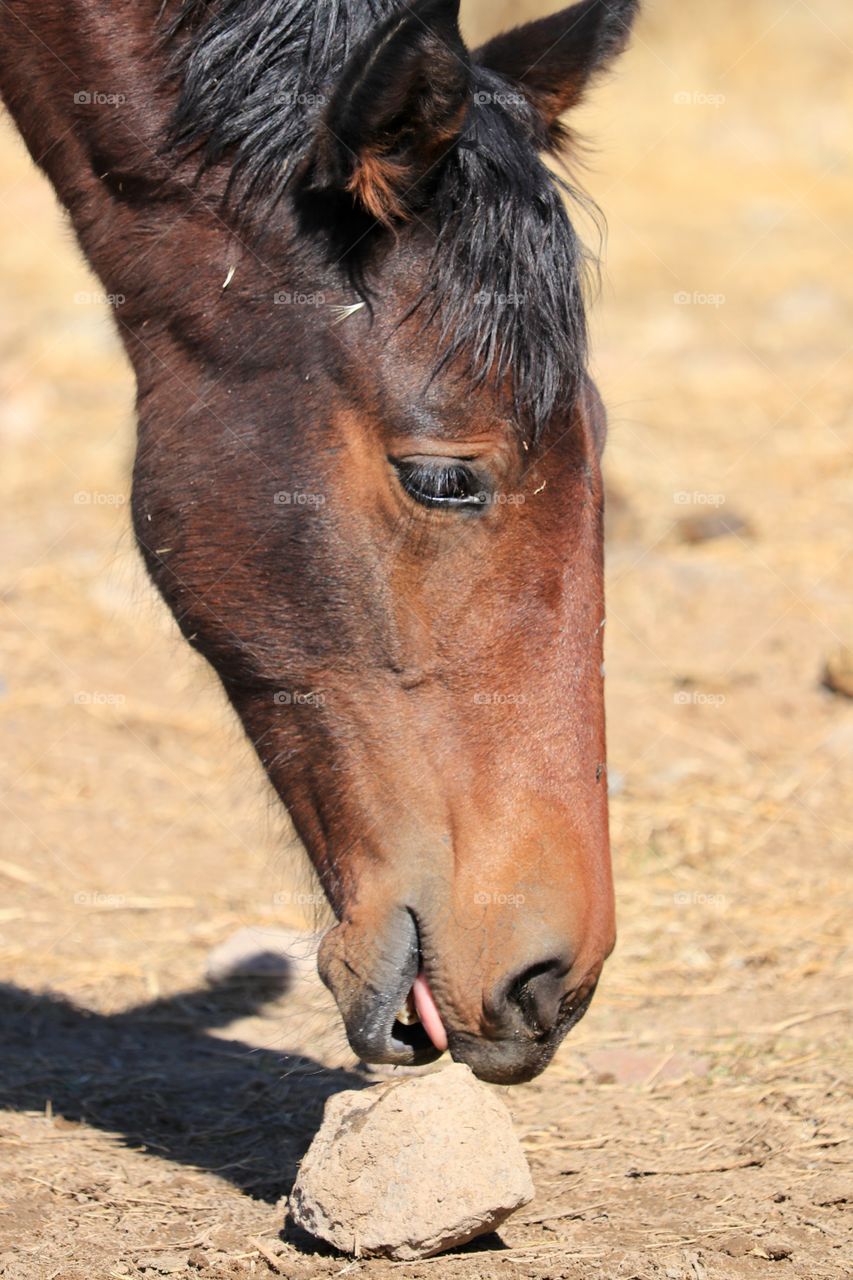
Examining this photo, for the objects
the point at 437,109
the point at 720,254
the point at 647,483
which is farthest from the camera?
the point at 720,254

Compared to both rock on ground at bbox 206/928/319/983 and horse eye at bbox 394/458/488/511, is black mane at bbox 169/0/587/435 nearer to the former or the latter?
horse eye at bbox 394/458/488/511

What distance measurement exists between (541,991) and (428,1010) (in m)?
0.22

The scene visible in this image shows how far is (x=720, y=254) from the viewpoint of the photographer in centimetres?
1376

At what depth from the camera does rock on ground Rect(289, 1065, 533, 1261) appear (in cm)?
259

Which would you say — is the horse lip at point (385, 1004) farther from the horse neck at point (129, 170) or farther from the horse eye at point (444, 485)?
the horse neck at point (129, 170)

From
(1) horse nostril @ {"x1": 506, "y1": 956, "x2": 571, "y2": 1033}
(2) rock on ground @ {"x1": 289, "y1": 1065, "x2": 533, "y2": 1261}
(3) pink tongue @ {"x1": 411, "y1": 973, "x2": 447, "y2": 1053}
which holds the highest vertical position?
(1) horse nostril @ {"x1": 506, "y1": 956, "x2": 571, "y2": 1033}

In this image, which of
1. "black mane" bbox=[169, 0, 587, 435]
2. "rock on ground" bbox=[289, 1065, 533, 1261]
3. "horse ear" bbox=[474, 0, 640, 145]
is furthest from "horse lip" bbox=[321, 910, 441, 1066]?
"horse ear" bbox=[474, 0, 640, 145]

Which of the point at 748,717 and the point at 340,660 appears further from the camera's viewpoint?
the point at 748,717

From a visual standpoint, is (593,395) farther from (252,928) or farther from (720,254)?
(720,254)

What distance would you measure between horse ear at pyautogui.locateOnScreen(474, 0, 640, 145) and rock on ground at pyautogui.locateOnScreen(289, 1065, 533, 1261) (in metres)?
2.14

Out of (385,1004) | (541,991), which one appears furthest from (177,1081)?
(541,991)

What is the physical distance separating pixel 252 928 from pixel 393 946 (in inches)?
94.7

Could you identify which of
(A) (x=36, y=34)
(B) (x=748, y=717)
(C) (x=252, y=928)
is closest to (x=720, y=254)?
(B) (x=748, y=717)

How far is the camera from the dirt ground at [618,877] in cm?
289
